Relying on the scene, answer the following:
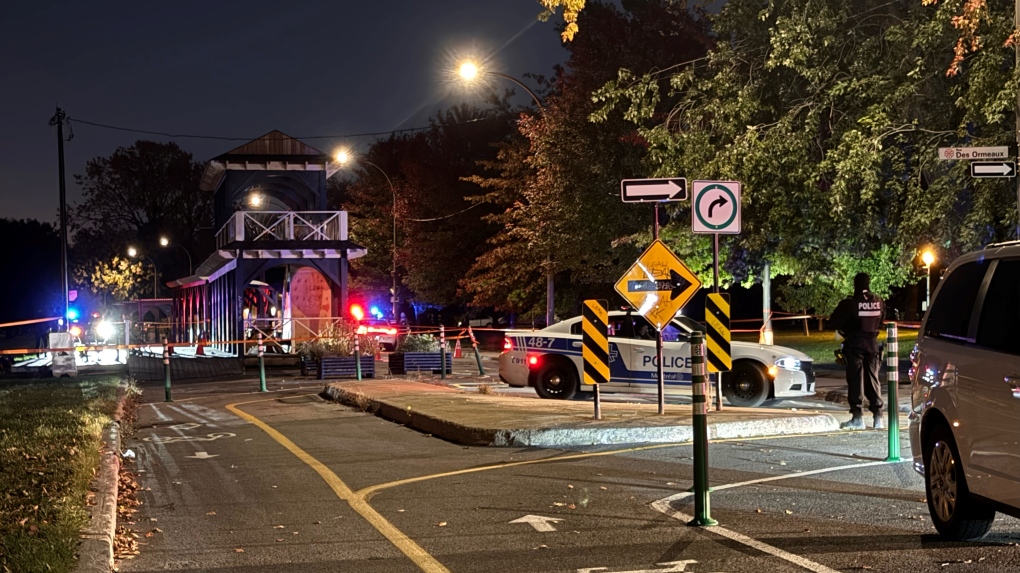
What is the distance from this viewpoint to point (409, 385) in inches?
848

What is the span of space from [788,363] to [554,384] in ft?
12.3

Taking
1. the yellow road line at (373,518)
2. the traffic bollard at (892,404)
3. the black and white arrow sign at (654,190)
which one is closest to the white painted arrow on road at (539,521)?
the yellow road line at (373,518)

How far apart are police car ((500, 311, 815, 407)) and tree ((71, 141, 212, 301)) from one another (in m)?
71.4

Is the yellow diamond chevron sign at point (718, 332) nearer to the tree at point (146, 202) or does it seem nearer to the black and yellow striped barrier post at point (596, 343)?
the black and yellow striped barrier post at point (596, 343)

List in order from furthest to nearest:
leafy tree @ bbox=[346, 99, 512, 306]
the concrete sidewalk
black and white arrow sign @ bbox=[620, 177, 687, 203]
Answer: leafy tree @ bbox=[346, 99, 512, 306] < black and white arrow sign @ bbox=[620, 177, 687, 203] < the concrete sidewalk

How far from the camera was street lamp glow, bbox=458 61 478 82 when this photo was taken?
27589 mm

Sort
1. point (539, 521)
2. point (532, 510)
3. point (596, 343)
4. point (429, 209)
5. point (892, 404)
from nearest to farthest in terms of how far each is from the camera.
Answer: point (539, 521) → point (532, 510) → point (892, 404) → point (596, 343) → point (429, 209)

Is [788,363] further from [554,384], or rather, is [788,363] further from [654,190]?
[654,190]

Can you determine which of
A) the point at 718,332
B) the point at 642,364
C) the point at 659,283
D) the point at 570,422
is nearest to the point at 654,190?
the point at 659,283

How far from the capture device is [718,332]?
12.9 meters

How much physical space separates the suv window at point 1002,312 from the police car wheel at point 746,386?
32.8ft

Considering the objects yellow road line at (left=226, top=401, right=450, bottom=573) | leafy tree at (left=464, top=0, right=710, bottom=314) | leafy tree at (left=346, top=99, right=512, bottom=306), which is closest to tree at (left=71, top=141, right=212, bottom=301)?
leafy tree at (left=346, top=99, right=512, bottom=306)

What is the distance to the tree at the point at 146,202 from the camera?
86.4m

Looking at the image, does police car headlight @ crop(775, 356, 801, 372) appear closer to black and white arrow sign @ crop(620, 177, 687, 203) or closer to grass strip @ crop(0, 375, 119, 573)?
black and white arrow sign @ crop(620, 177, 687, 203)
